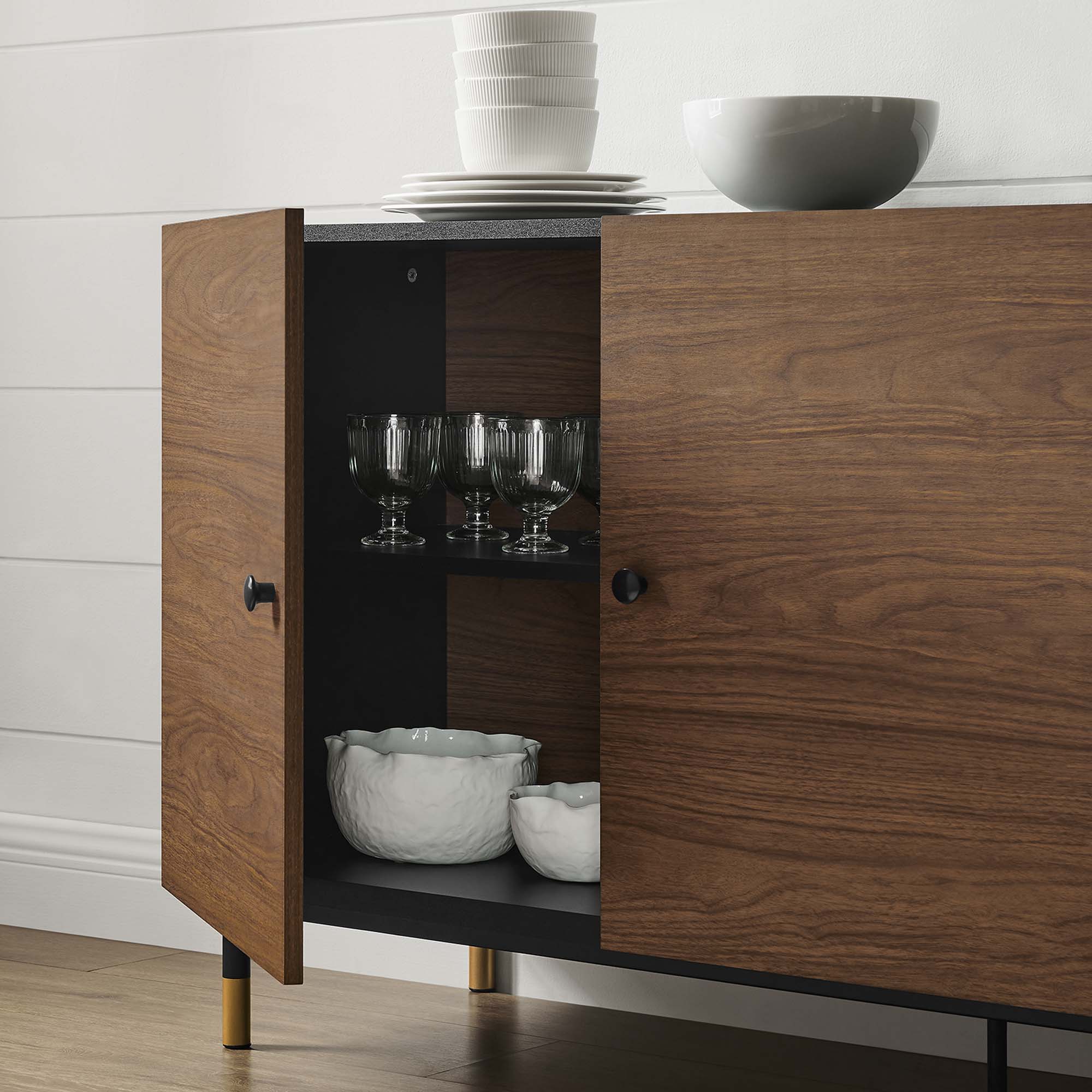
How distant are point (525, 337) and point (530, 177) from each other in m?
0.36

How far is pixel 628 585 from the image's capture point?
1.37 meters

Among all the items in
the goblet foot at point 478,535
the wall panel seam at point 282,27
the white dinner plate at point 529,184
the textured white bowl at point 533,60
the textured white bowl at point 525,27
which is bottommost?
the goblet foot at point 478,535

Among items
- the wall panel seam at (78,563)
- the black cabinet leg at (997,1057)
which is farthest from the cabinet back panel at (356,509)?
the black cabinet leg at (997,1057)

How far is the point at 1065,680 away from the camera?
1236 mm

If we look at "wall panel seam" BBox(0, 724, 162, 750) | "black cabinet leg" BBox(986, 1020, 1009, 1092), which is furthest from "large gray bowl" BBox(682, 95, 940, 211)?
"wall panel seam" BBox(0, 724, 162, 750)

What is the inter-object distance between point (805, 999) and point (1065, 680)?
2.43 feet

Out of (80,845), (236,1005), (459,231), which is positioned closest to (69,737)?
(80,845)

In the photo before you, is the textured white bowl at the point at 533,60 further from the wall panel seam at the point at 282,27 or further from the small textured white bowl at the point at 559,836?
the small textured white bowl at the point at 559,836

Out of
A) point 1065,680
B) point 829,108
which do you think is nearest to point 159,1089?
point 1065,680

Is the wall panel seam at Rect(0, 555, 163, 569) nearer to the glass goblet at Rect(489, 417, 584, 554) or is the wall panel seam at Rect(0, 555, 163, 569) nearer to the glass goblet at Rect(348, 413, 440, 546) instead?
the glass goblet at Rect(348, 413, 440, 546)

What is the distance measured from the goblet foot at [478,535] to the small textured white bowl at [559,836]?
271 millimetres

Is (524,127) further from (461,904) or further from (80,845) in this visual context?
(80,845)

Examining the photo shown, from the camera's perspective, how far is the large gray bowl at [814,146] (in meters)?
1.41

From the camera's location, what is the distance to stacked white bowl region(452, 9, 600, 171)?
1.56 meters
